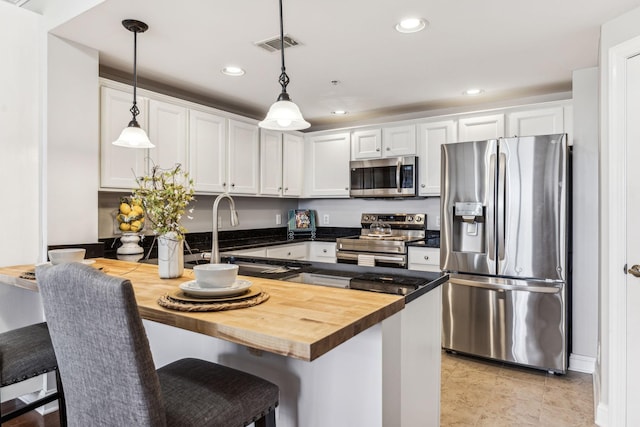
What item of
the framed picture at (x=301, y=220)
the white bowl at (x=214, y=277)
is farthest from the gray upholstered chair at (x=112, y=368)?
the framed picture at (x=301, y=220)

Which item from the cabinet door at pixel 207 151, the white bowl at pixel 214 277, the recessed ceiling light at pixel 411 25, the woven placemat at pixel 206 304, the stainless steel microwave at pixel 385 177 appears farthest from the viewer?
the stainless steel microwave at pixel 385 177

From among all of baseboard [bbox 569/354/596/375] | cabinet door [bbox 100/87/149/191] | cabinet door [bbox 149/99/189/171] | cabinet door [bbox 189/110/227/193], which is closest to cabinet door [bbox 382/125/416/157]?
cabinet door [bbox 189/110/227/193]

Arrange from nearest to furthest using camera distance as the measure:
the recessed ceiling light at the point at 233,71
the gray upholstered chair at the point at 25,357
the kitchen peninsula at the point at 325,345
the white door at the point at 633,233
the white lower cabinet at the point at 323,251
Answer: the kitchen peninsula at the point at 325,345 → the gray upholstered chair at the point at 25,357 → the white door at the point at 633,233 → the recessed ceiling light at the point at 233,71 → the white lower cabinet at the point at 323,251

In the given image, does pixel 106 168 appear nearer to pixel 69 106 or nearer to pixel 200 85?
pixel 69 106

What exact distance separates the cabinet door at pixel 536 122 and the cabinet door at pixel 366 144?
1.25 metres

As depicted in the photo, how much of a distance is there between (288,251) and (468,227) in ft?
5.93

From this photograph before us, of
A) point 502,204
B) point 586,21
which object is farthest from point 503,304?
point 586,21

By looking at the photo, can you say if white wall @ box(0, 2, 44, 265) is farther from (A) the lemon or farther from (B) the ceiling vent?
(B) the ceiling vent

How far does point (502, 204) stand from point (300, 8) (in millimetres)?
2013

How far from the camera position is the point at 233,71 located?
9.73ft

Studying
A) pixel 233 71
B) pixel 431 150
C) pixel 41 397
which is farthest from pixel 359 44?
pixel 41 397

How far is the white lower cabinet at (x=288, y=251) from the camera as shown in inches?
152

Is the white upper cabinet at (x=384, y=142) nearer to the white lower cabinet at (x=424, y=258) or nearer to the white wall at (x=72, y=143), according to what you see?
the white lower cabinet at (x=424, y=258)

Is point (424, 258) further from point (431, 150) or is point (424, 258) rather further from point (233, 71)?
point (233, 71)
